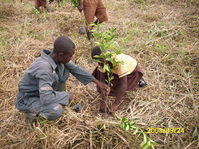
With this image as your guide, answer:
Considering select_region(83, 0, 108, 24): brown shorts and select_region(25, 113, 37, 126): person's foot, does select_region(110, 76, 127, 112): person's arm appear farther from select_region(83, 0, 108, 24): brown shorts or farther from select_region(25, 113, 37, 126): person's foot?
select_region(83, 0, 108, 24): brown shorts

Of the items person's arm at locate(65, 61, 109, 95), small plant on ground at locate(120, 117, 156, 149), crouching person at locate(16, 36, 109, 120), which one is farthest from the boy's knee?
small plant on ground at locate(120, 117, 156, 149)

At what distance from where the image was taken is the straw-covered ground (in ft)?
6.01

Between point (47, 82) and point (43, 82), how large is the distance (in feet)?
0.12

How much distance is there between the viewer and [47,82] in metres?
1.69

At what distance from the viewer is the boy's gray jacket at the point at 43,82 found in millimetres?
1683

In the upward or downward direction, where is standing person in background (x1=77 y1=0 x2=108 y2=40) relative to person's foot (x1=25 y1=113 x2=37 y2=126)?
upward

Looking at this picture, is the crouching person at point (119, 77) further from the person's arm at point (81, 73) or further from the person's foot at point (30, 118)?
the person's foot at point (30, 118)

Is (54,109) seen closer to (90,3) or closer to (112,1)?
(90,3)

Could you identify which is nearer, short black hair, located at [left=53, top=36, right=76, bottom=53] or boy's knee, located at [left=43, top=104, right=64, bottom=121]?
short black hair, located at [left=53, top=36, right=76, bottom=53]

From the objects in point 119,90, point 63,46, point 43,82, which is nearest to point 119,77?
point 119,90

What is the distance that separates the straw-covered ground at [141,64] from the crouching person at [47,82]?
0.20 metres

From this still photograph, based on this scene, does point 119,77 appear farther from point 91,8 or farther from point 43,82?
point 91,8

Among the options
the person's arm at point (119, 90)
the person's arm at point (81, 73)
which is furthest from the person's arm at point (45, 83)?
the person's arm at point (119, 90)

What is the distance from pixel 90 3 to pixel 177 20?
1.96 m
